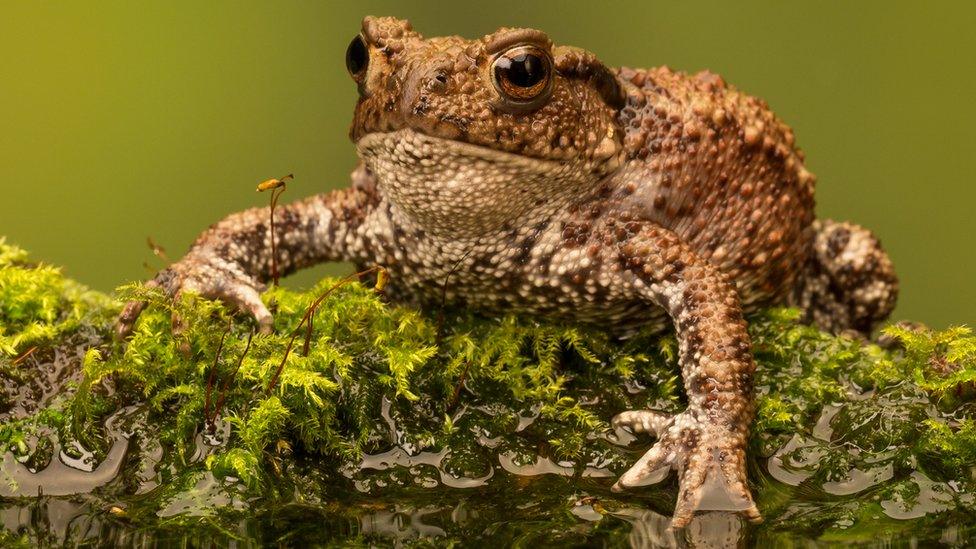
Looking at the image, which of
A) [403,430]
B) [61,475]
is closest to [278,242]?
[403,430]

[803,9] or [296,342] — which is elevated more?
[803,9]

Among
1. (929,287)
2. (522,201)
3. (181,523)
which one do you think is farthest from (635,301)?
(929,287)

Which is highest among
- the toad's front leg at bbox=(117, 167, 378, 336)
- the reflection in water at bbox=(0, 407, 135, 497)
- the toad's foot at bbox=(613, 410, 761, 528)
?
the toad's front leg at bbox=(117, 167, 378, 336)

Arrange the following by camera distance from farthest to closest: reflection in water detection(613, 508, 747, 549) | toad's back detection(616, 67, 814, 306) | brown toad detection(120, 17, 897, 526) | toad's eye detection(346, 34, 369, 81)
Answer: toad's back detection(616, 67, 814, 306) → toad's eye detection(346, 34, 369, 81) → brown toad detection(120, 17, 897, 526) → reflection in water detection(613, 508, 747, 549)

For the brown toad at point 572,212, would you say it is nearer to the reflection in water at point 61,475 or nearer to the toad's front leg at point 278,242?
the toad's front leg at point 278,242

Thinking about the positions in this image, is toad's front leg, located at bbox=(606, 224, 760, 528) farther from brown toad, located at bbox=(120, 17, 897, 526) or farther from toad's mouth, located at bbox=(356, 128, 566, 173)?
toad's mouth, located at bbox=(356, 128, 566, 173)

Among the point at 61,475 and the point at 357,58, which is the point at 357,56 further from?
the point at 61,475

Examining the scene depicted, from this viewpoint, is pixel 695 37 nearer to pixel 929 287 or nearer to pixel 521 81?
A: pixel 929 287

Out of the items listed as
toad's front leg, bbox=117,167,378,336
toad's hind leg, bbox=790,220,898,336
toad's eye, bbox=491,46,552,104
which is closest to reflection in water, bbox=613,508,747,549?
toad's eye, bbox=491,46,552,104
